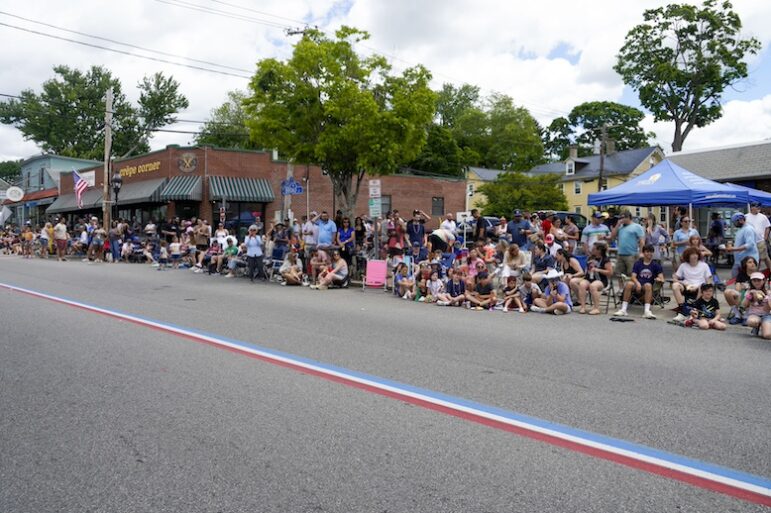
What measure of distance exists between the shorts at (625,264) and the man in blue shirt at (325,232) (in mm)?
7647

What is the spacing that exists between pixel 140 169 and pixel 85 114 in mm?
35044

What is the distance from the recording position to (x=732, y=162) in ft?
114

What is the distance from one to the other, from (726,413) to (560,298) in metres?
6.51

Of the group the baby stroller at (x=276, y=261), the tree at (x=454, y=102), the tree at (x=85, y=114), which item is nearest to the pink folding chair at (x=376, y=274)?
the baby stroller at (x=276, y=261)

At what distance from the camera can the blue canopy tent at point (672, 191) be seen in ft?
49.5

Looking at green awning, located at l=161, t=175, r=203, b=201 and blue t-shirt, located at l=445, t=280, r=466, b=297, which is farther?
green awning, located at l=161, t=175, r=203, b=201

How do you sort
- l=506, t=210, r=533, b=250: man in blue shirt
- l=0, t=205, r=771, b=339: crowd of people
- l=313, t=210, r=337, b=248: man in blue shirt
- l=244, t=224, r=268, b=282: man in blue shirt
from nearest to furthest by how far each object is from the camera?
1. l=0, t=205, r=771, b=339: crowd of people
2. l=506, t=210, r=533, b=250: man in blue shirt
3. l=313, t=210, r=337, b=248: man in blue shirt
4. l=244, t=224, r=268, b=282: man in blue shirt

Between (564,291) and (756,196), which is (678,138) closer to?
(756,196)

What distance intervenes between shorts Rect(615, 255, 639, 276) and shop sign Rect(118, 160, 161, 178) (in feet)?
91.8

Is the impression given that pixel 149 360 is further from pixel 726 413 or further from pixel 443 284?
pixel 443 284

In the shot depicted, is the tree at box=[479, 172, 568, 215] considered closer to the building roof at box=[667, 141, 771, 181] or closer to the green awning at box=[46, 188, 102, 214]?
the building roof at box=[667, 141, 771, 181]

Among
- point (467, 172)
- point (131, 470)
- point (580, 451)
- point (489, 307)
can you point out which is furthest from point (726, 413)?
point (467, 172)

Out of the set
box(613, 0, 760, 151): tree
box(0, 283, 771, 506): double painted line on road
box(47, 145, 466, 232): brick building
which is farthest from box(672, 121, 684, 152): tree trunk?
box(0, 283, 771, 506): double painted line on road

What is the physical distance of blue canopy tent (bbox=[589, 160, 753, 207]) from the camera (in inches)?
594
